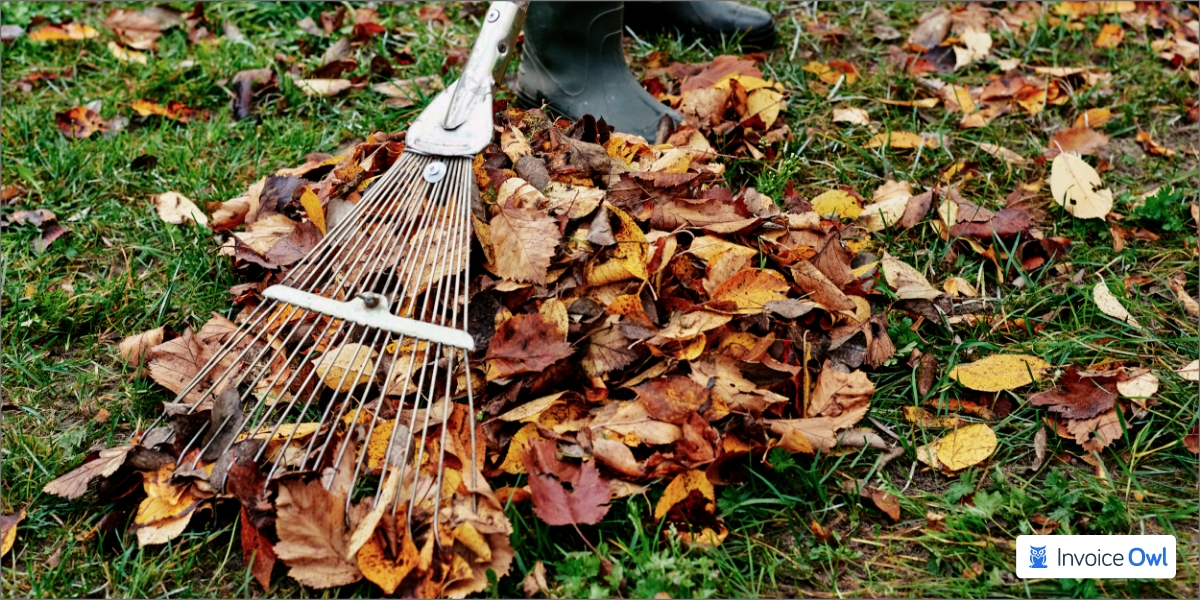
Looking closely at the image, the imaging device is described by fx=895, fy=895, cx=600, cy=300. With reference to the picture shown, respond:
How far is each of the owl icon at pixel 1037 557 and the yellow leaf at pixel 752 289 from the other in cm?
62

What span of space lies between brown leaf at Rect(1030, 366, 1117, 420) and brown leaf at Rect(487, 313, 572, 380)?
0.93 m

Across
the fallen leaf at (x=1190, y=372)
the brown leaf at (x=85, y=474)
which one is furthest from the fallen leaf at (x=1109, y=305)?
the brown leaf at (x=85, y=474)

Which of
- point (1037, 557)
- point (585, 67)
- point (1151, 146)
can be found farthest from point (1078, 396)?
point (585, 67)

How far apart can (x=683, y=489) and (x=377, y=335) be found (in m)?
0.60

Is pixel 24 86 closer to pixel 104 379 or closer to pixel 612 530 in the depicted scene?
pixel 104 379

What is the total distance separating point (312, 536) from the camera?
1.42 metres

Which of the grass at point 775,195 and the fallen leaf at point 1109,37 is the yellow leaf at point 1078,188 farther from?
the fallen leaf at point 1109,37

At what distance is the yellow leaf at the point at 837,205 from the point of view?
219cm

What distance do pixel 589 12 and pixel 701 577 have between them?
5.16 feet

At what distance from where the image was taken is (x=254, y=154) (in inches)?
98.5

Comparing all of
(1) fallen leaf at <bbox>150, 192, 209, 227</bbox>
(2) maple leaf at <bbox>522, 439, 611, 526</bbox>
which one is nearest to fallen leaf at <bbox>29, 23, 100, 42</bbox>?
(1) fallen leaf at <bbox>150, 192, 209, 227</bbox>

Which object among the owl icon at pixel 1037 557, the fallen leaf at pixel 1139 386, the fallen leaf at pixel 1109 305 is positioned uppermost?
the fallen leaf at pixel 1109 305

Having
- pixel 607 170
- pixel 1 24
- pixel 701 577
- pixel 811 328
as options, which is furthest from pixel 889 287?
pixel 1 24

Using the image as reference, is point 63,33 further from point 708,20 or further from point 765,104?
point 765,104
